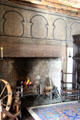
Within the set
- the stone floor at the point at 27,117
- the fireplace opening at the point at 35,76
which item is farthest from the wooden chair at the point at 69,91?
the stone floor at the point at 27,117

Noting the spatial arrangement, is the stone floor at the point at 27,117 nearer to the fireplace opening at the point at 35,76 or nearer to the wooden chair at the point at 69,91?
the fireplace opening at the point at 35,76

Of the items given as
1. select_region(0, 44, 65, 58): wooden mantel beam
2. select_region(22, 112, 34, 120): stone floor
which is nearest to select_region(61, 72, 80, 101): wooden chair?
select_region(0, 44, 65, 58): wooden mantel beam

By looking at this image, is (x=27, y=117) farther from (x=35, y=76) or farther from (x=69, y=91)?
(x=69, y=91)

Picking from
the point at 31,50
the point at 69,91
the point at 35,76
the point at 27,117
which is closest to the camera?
the point at 27,117

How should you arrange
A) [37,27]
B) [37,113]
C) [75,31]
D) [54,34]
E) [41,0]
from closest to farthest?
[37,113], [41,0], [37,27], [54,34], [75,31]

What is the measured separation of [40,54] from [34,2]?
4.61ft

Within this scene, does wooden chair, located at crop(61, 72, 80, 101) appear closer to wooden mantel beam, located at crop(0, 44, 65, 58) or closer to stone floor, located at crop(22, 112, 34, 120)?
wooden mantel beam, located at crop(0, 44, 65, 58)

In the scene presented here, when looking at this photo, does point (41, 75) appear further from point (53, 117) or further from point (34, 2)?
point (34, 2)

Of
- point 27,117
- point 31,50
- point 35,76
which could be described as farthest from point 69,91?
point 31,50

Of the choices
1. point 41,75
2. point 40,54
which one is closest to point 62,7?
point 40,54

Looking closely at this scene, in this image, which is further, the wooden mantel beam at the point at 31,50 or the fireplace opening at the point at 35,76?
the fireplace opening at the point at 35,76

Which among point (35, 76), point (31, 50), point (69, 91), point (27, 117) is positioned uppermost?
point (31, 50)

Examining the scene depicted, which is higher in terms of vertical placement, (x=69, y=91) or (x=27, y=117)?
(x=69, y=91)

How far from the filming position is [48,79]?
424 centimetres
